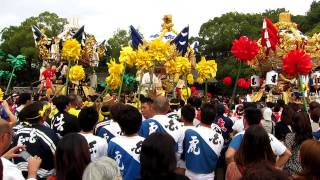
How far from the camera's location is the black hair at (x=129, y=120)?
4133 millimetres

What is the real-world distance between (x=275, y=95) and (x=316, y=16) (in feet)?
94.7

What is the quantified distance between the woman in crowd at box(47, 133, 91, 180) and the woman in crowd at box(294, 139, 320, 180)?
1500 mm

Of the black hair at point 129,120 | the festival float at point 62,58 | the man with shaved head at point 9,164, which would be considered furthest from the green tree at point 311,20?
the man with shaved head at point 9,164

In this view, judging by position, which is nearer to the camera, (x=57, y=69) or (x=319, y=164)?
(x=319, y=164)

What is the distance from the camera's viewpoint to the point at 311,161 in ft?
9.68

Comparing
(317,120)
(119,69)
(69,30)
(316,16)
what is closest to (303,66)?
(317,120)

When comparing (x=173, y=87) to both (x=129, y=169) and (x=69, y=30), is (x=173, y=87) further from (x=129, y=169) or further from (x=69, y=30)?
(x=129, y=169)

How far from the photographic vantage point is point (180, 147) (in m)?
5.17

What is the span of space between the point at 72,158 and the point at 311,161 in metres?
1.63

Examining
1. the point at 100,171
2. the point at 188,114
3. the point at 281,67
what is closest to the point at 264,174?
the point at 100,171

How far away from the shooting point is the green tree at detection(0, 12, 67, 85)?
39584 mm

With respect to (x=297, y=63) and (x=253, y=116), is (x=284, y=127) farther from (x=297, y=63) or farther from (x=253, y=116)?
(x=297, y=63)

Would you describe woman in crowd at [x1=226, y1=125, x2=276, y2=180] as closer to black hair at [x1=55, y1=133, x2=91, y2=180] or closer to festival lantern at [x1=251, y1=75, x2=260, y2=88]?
black hair at [x1=55, y1=133, x2=91, y2=180]

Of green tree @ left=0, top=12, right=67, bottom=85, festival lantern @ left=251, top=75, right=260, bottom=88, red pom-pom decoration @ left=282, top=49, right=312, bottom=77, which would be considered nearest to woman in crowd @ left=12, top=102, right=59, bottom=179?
red pom-pom decoration @ left=282, top=49, right=312, bottom=77
